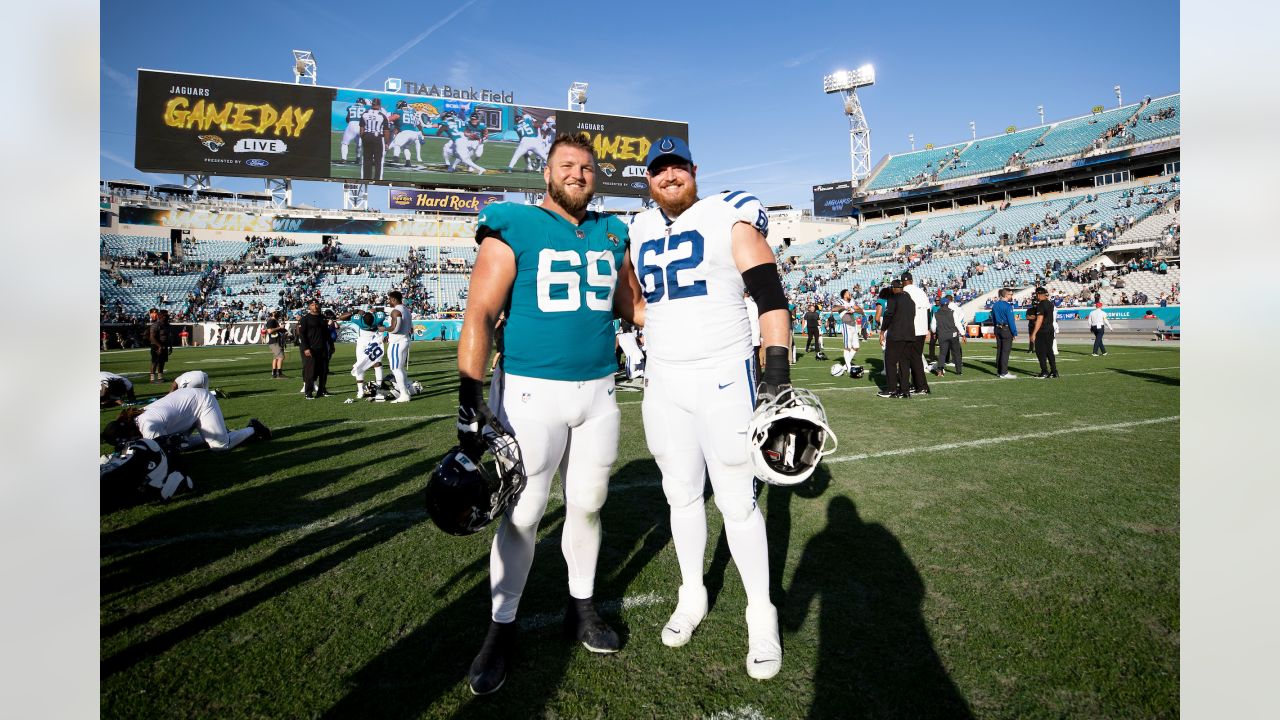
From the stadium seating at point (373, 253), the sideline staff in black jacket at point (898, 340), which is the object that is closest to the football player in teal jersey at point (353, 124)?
the stadium seating at point (373, 253)

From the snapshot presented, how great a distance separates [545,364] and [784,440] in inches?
41.9

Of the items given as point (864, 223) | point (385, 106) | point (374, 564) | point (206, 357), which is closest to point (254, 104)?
point (385, 106)

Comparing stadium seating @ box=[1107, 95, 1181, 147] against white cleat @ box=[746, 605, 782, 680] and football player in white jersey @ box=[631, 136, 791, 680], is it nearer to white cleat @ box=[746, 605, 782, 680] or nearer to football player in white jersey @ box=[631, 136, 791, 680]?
football player in white jersey @ box=[631, 136, 791, 680]

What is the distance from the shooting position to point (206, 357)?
73.5 feet

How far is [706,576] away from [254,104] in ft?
124

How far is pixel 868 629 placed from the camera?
2848mm

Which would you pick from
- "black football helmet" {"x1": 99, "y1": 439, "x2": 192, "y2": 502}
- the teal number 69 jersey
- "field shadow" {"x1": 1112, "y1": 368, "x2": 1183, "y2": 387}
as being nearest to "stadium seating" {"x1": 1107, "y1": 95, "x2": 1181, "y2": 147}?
"field shadow" {"x1": 1112, "y1": 368, "x2": 1183, "y2": 387}

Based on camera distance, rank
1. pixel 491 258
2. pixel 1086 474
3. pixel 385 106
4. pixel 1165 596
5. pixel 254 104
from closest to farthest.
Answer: pixel 491 258, pixel 1165 596, pixel 1086 474, pixel 254 104, pixel 385 106

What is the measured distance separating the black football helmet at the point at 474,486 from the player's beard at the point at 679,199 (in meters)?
1.33

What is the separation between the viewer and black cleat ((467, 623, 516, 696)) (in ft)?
8.14

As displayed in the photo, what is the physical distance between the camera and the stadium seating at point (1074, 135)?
154 feet

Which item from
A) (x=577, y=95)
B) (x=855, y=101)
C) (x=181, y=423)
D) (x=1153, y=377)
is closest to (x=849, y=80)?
(x=855, y=101)

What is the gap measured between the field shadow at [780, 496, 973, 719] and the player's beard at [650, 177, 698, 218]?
2.05m

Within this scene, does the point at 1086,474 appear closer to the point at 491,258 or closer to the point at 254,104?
the point at 491,258
